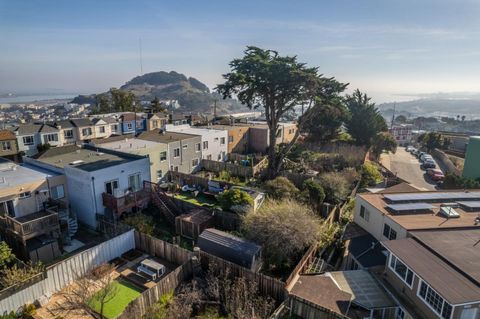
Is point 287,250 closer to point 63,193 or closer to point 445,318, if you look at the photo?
point 445,318

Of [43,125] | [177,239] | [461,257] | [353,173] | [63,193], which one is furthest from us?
[43,125]

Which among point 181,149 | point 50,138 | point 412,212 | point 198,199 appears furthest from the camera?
point 50,138

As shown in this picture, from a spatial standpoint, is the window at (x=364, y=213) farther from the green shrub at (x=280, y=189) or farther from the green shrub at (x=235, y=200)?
the green shrub at (x=235, y=200)

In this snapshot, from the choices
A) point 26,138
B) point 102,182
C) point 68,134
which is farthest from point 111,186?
point 68,134

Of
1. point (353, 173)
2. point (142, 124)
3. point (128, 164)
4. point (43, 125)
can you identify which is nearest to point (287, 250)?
point (128, 164)

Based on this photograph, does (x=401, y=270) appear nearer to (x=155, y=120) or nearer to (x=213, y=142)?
(x=213, y=142)

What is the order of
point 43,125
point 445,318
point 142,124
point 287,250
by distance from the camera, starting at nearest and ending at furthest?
point 445,318
point 287,250
point 43,125
point 142,124
